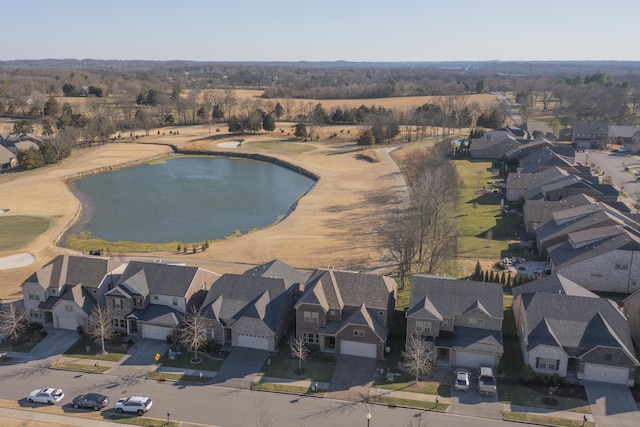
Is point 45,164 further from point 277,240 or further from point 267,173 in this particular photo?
point 277,240

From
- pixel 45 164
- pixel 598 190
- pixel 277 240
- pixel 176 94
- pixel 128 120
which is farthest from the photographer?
pixel 176 94

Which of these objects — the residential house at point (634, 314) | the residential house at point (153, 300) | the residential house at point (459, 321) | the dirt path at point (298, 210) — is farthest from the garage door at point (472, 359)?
the residential house at point (153, 300)

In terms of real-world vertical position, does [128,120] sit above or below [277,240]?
above

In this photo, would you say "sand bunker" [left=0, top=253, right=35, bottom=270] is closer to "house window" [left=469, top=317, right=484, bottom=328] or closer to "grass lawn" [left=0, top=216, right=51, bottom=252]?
"grass lawn" [left=0, top=216, right=51, bottom=252]

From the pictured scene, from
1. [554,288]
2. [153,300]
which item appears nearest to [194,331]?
[153,300]

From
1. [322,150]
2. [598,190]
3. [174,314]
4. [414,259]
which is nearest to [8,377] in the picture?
[174,314]

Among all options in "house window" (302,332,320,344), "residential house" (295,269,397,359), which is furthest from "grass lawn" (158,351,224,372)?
"residential house" (295,269,397,359)

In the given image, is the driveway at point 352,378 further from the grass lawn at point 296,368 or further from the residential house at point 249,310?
the residential house at point 249,310

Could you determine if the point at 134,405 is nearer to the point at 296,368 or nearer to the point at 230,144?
the point at 296,368

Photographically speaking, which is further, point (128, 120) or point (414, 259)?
point (128, 120)
